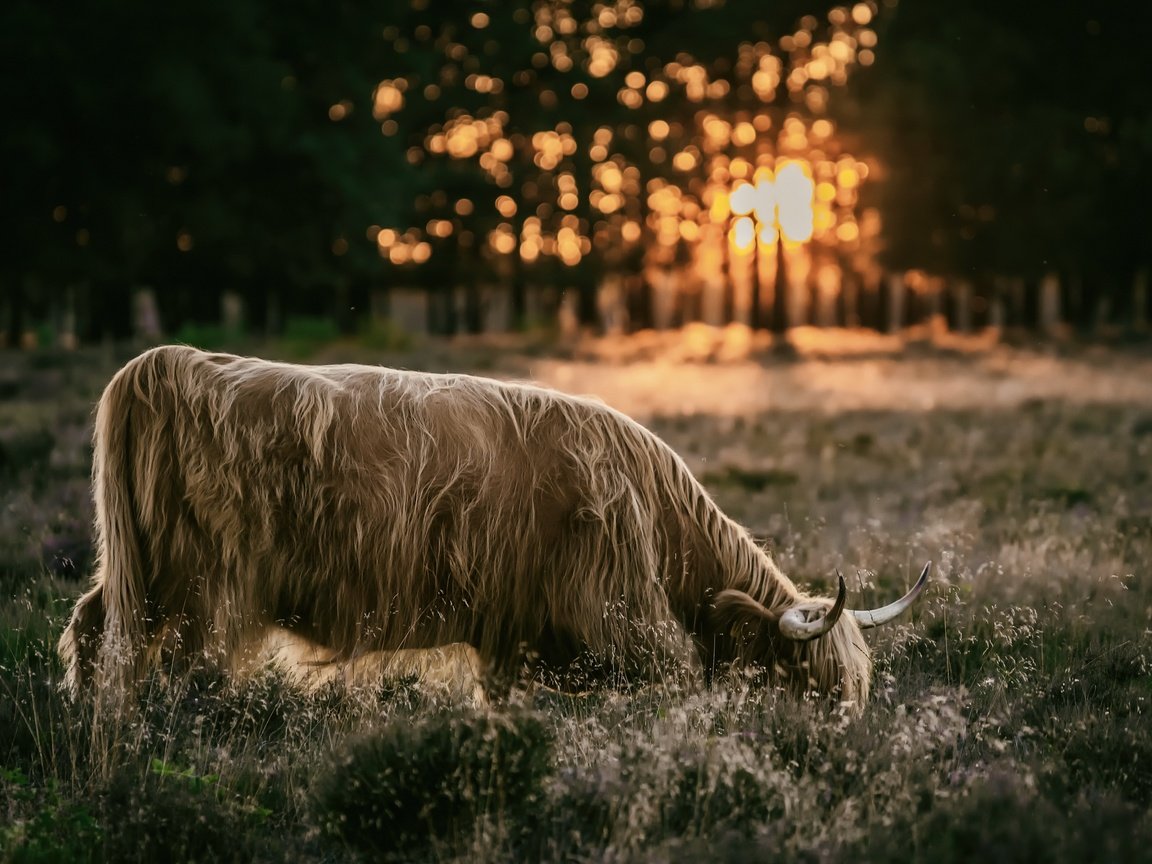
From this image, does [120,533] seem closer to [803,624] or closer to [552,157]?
[803,624]

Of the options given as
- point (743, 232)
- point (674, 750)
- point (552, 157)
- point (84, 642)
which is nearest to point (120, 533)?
point (84, 642)

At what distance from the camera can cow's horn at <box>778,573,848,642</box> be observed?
3.98 m

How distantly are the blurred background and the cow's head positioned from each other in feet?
60.5

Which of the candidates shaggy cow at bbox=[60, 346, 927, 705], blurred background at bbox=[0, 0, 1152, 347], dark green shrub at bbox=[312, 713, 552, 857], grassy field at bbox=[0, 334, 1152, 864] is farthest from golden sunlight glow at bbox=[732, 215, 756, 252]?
dark green shrub at bbox=[312, 713, 552, 857]

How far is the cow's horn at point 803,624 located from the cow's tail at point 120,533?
2.14 m

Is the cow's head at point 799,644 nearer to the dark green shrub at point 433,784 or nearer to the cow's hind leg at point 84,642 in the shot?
the dark green shrub at point 433,784

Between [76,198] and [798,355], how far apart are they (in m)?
14.7

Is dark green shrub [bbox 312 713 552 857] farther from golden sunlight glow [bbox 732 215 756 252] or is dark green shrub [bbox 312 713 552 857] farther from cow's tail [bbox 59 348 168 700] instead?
golden sunlight glow [bbox 732 215 756 252]

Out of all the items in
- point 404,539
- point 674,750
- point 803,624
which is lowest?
point 674,750

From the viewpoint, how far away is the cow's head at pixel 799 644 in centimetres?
426

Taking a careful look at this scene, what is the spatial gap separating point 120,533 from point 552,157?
30.8 m

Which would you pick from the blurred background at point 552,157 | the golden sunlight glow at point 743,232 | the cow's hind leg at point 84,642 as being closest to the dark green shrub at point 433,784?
the cow's hind leg at point 84,642

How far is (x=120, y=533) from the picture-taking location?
412 centimetres

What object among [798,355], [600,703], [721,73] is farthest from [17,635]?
[721,73]
